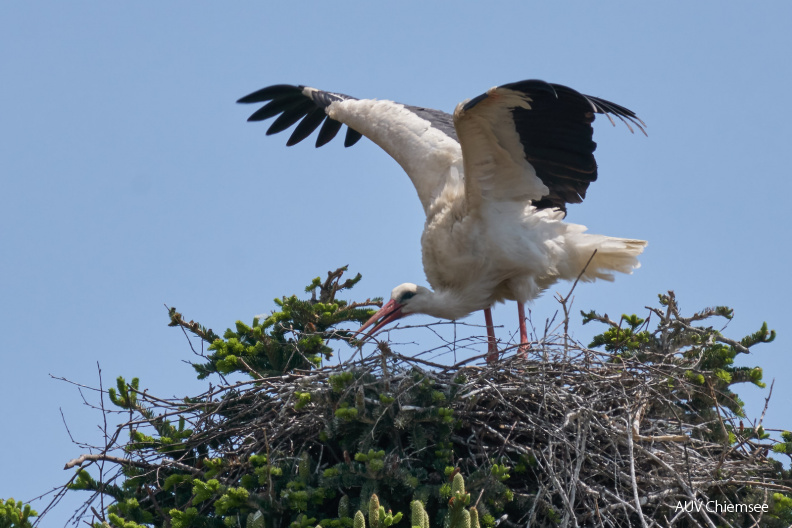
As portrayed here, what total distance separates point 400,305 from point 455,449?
Answer: 68.2 inches

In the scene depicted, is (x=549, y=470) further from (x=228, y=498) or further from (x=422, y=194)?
(x=422, y=194)

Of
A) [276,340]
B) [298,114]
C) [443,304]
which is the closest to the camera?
[276,340]

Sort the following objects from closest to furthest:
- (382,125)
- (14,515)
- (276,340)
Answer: (14,515) < (276,340) < (382,125)

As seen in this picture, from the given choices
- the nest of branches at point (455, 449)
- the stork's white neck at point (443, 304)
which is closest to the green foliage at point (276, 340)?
the nest of branches at point (455, 449)

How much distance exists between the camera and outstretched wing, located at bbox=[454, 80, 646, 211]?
5426 millimetres

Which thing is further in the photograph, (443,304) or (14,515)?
(443,304)

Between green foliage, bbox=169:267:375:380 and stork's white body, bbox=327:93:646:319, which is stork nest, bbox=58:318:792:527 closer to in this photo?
green foliage, bbox=169:267:375:380

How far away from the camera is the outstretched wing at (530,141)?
5.43m

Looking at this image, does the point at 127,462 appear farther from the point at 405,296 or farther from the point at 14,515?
the point at 405,296

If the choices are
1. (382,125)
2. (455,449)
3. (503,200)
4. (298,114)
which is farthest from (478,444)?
(298,114)

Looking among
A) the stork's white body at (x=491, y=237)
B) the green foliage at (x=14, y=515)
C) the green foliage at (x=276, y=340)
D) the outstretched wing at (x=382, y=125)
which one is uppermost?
the outstretched wing at (x=382, y=125)

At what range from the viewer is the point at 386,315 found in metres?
6.10

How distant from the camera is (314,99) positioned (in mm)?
7852

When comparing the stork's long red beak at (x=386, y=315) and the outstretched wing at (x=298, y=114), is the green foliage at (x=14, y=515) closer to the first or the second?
the stork's long red beak at (x=386, y=315)
